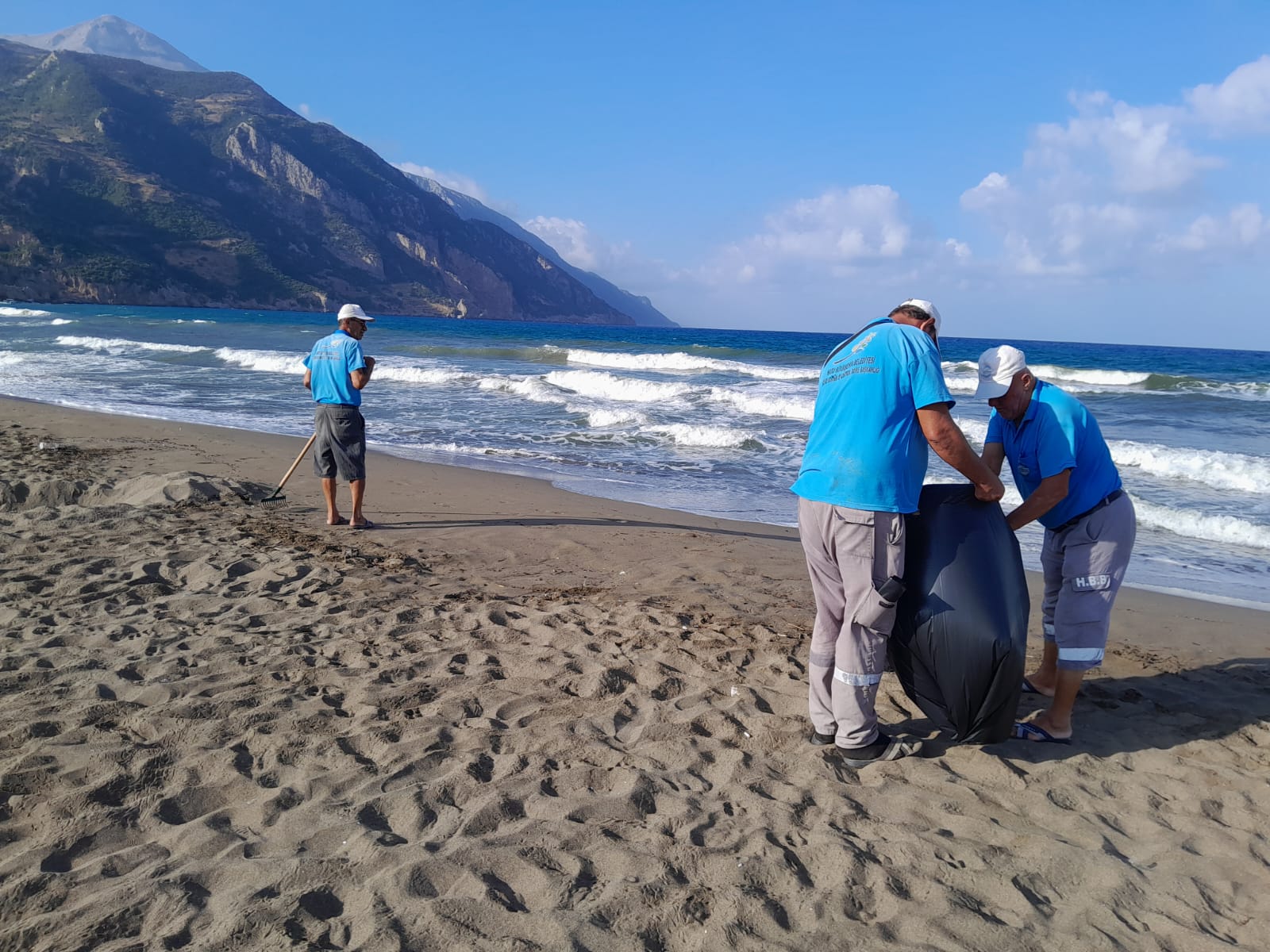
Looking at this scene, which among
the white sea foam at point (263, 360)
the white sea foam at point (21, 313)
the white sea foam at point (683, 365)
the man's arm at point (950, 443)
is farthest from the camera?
the white sea foam at point (21, 313)

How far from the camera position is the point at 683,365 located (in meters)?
31.5

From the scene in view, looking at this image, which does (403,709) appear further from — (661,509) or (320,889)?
(661,509)

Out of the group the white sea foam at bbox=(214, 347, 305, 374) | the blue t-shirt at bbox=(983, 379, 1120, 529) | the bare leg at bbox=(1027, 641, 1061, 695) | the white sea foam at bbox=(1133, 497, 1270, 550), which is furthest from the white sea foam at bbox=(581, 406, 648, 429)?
the white sea foam at bbox=(214, 347, 305, 374)

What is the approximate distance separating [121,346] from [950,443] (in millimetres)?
30236

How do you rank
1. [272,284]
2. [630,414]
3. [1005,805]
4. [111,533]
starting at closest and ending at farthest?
[1005,805]
[111,533]
[630,414]
[272,284]

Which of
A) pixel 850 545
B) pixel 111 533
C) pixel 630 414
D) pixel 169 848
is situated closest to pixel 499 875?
pixel 169 848

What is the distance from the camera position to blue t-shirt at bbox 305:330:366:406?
631 cm

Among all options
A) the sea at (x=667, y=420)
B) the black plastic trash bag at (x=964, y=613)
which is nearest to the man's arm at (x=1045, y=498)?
the black plastic trash bag at (x=964, y=613)

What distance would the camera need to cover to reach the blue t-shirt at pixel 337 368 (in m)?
6.31

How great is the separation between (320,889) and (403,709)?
111cm

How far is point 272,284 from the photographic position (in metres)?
84.0

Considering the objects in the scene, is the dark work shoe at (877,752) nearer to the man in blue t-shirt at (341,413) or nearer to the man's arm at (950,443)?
the man's arm at (950,443)

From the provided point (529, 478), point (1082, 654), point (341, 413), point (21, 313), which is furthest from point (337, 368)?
point (21, 313)

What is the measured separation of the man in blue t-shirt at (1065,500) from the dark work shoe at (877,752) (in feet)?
1.95
